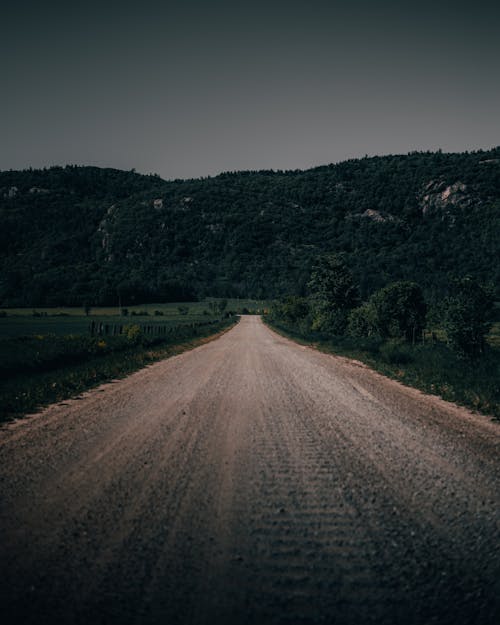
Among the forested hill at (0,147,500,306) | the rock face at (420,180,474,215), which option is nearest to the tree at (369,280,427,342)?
the forested hill at (0,147,500,306)

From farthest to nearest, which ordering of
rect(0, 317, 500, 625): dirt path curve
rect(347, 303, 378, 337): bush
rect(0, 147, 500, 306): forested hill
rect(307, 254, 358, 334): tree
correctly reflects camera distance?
1. rect(0, 147, 500, 306): forested hill
2. rect(307, 254, 358, 334): tree
3. rect(347, 303, 378, 337): bush
4. rect(0, 317, 500, 625): dirt path curve

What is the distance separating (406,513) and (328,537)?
1.06 meters

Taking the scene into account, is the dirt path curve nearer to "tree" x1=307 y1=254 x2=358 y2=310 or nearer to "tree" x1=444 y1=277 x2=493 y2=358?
"tree" x1=444 y1=277 x2=493 y2=358

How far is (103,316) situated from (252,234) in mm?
101080

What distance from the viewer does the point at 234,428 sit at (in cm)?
721

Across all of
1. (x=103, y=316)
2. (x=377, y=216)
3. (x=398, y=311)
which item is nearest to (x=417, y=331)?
(x=398, y=311)

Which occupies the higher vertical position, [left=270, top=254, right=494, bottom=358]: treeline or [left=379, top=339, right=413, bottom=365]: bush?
[left=270, top=254, right=494, bottom=358]: treeline

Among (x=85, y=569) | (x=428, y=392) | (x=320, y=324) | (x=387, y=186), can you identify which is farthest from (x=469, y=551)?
(x=387, y=186)

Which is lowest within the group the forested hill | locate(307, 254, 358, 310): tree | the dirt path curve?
the dirt path curve

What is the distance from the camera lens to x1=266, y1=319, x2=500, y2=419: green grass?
957 centimetres

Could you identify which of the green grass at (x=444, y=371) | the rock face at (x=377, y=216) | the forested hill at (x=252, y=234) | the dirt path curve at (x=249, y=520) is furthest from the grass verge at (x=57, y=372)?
the rock face at (x=377, y=216)

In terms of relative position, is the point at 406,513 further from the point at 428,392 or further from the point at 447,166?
the point at 447,166

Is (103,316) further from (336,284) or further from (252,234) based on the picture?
(252,234)

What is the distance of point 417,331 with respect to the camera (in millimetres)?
26203
